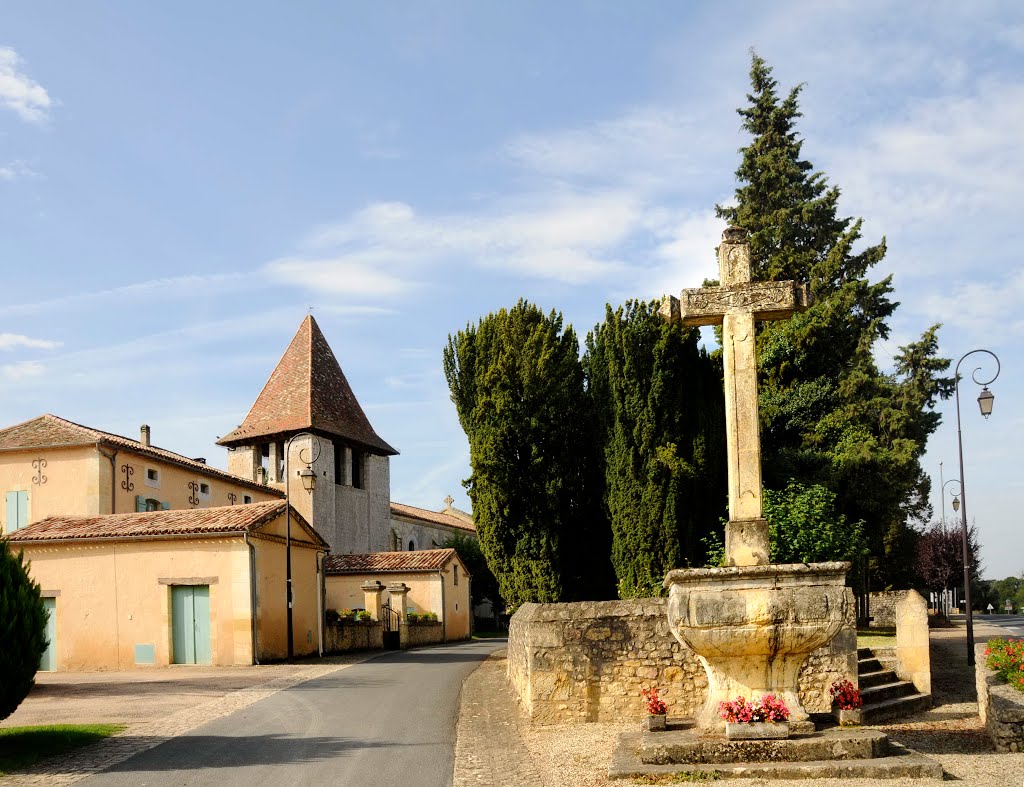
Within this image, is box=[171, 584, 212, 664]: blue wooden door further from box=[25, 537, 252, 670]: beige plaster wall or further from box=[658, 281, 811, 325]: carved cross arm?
box=[658, 281, 811, 325]: carved cross arm

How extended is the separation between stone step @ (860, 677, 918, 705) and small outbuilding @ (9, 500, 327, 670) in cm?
1518

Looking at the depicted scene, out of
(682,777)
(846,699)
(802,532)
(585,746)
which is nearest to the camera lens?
(682,777)

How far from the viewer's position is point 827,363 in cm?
2808

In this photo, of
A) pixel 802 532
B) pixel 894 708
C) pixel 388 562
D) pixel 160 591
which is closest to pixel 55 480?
pixel 160 591

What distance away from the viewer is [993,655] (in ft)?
41.5

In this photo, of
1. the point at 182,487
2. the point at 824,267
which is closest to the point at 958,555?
the point at 824,267

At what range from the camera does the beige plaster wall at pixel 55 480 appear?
29.6m

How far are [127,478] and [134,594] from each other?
8.30 metres

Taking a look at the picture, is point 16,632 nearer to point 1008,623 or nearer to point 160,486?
point 160,486

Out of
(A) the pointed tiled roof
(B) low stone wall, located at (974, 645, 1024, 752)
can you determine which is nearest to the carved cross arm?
(B) low stone wall, located at (974, 645, 1024, 752)

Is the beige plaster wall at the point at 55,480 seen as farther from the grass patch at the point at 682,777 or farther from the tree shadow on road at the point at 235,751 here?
the grass patch at the point at 682,777

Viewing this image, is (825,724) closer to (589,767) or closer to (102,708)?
(589,767)

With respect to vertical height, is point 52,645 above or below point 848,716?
below

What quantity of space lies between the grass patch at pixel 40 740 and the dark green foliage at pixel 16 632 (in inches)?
21.1
